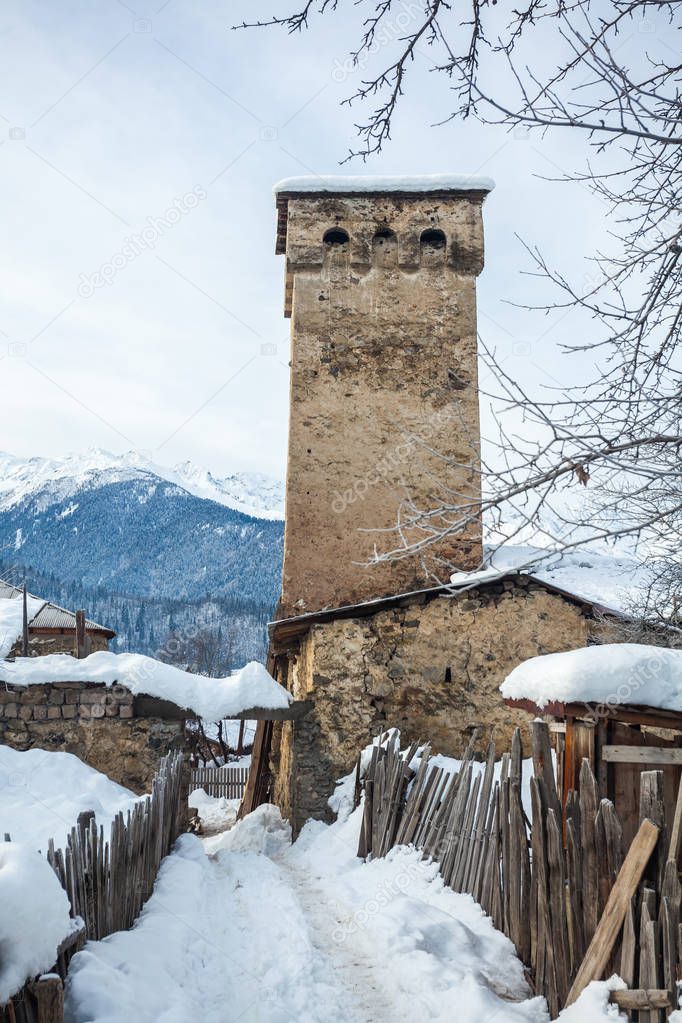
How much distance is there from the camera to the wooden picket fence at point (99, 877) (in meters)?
2.83

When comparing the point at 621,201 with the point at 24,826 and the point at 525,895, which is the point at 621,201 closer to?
the point at 525,895

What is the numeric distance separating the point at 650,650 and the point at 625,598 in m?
7.03

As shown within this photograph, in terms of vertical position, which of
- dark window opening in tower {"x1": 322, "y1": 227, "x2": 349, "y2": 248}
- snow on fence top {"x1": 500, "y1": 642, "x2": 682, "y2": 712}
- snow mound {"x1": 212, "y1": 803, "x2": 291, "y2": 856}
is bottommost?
snow mound {"x1": 212, "y1": 803, "x2": 291, "y2": 856}

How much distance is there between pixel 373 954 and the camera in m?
5.27

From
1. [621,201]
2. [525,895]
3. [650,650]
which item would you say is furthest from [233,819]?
[621,201]

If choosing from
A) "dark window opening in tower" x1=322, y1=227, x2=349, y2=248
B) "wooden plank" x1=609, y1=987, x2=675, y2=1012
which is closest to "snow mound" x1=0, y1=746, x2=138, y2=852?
"wooden plank" x1=609, y1=987, x2=675, y2=1012

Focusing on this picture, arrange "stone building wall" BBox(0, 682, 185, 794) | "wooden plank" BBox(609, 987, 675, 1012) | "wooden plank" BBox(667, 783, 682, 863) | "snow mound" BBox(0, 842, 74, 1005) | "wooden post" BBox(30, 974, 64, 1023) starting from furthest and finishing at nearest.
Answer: "stone building wall" BBox(0, 682, 185, 794) < "wooden plank" BBox(667, 783, 682, 863) < "wooden plank" BBox(609, 987, 675, 1012) < "wooden post" BBox(30, 974, 64, 1023) < "snow mound" BBox(0, 842, 74, 1005)

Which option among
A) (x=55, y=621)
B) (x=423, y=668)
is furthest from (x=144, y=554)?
(x=423, y=668)

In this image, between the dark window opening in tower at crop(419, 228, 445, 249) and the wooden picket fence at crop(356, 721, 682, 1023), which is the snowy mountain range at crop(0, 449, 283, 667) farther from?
the wooden picket fence at crop(356, 721, 682, 1023)

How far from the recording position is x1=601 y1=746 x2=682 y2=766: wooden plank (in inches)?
176

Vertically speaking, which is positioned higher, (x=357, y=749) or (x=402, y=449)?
(x=402, y=449)

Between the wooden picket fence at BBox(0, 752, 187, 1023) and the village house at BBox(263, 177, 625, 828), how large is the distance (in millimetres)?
3795

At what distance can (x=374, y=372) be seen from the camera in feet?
40.6

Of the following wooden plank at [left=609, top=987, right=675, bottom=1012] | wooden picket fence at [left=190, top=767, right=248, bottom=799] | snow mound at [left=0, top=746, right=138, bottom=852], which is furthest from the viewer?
wooden picket fence at [left=190, top=767, right=248, bottom=799]
